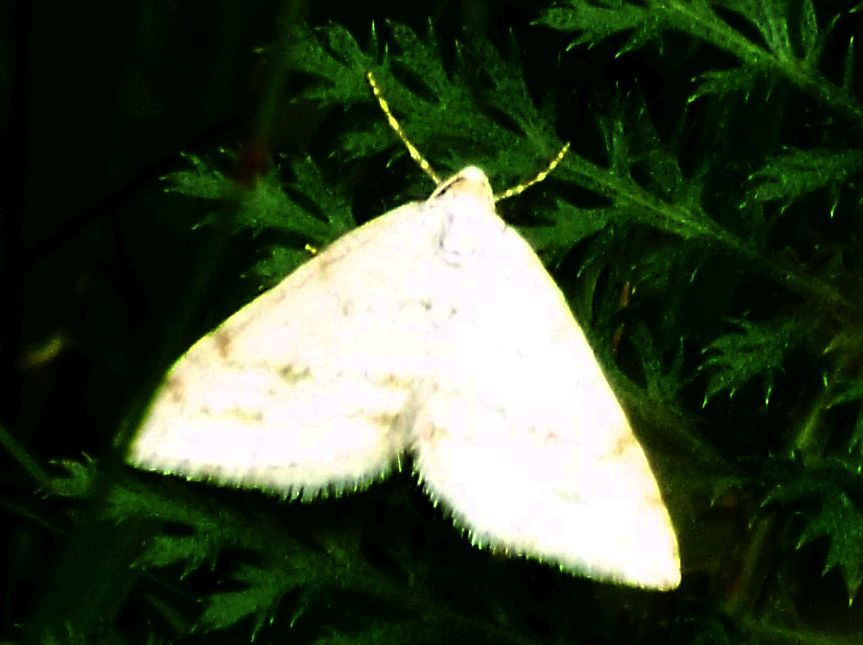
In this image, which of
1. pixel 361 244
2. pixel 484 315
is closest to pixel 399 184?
pixel 361 244

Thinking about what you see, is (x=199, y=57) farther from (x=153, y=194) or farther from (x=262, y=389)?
(x=262, y=389)

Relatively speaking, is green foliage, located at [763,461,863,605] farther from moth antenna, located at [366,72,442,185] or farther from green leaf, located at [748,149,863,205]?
moth antenna, located at [366,72,442,185]

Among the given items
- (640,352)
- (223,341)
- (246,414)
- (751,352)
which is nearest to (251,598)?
(246,414)

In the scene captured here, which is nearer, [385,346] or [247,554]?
[385,346]

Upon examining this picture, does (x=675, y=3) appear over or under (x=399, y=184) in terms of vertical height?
over

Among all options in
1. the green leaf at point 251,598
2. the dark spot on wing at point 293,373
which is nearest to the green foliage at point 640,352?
the green leaf at point 251,598

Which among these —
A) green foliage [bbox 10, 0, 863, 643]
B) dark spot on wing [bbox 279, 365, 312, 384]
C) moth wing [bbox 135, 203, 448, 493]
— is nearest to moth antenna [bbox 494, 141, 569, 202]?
green foliage [bbox 10, 0, 863, 643]

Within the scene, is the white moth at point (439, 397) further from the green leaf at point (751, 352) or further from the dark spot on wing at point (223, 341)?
the green leaf at point (751, 352)

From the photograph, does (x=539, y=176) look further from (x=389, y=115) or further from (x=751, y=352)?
(x=751, y=352)
